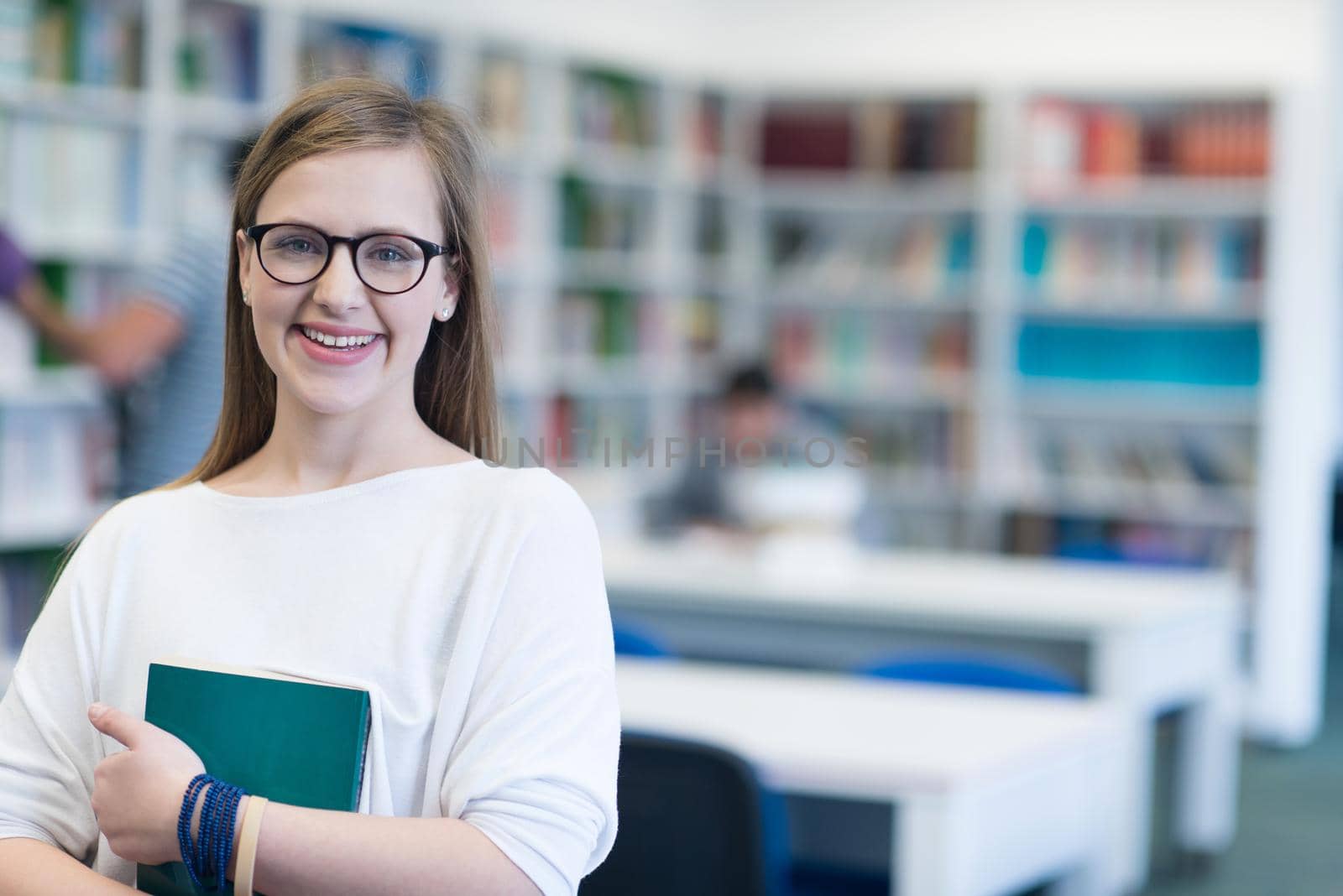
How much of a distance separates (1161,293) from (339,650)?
5173mm

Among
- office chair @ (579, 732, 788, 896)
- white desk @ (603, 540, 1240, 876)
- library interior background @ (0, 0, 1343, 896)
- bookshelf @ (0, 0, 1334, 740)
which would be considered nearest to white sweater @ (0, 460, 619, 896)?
office chair @ (579, 732, 788, 896)

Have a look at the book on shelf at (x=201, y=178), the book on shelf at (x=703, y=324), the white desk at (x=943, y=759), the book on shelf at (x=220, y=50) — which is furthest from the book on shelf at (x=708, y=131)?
the white desk at (x=943, y=759)

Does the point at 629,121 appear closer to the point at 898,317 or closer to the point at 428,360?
the point at 898,317

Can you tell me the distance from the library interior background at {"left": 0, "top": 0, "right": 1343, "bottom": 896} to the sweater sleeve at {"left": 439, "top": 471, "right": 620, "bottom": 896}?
1.80 meters

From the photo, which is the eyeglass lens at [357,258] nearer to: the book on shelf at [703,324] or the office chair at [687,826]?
the office chair at [687,826]

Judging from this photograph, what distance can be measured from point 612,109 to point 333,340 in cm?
488

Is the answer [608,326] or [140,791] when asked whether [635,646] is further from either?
[608,326]

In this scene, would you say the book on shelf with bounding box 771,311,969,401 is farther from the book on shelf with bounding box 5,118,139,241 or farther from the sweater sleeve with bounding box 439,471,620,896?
the sweater sleeve with bounding box 439,471,620,896

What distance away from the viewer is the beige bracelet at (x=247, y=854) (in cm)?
102

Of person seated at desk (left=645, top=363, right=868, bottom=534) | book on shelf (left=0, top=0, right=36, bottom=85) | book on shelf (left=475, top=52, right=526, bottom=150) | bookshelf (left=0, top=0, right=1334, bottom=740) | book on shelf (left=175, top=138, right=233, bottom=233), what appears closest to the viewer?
book on shelf (left=0, top=0, right=36, bottom=85)

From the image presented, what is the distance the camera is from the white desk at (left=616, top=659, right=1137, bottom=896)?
211cm

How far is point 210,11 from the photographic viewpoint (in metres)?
4.30

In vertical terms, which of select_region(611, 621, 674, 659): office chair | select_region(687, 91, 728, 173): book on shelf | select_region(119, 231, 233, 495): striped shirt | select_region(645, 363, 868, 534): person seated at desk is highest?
select_region(687, 91, 728, 173): book on shelf

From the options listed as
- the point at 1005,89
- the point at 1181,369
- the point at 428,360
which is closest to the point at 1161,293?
the point at 1181,369
